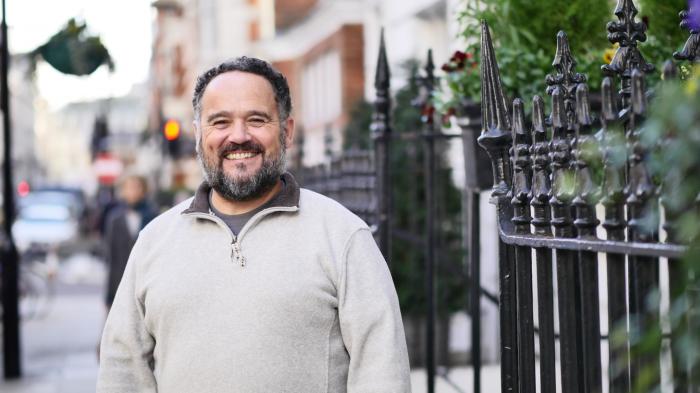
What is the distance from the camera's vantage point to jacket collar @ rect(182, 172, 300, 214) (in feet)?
10.2

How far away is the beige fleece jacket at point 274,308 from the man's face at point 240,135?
0.08 meters

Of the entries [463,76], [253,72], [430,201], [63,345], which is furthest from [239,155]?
[63,345]

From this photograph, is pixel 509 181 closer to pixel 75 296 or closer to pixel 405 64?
pixel 405 64

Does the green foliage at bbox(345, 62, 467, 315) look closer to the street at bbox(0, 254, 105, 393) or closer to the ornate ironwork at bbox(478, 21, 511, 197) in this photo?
the street at bbox(0, 254, 105, 393)

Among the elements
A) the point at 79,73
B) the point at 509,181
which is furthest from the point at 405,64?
the point at 509,181

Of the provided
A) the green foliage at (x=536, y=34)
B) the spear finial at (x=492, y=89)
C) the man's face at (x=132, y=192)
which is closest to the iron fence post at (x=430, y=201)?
the green foliage at (x=536, y=34)

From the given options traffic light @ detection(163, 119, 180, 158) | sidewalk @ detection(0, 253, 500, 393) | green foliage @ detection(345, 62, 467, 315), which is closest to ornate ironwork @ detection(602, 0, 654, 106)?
sidewalk @ detection(0, 253, 500, 393)

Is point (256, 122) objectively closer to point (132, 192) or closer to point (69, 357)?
point (132, 192)

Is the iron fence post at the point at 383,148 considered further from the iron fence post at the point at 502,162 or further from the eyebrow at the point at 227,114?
the iron fence post at the point at 502,162

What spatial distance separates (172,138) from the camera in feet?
61.6

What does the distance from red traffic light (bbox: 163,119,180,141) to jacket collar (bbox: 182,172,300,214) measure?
1578 centimetres

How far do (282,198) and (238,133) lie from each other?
21cm

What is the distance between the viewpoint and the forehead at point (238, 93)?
122 inches

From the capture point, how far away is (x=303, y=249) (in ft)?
9.91
